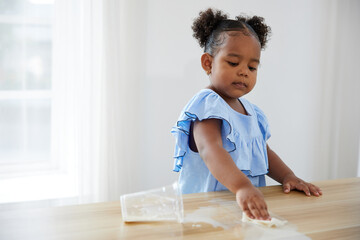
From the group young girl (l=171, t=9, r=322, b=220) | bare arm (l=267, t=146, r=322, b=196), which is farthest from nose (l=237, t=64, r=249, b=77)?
bare arm (l=267, t=146, r=322, b=196)

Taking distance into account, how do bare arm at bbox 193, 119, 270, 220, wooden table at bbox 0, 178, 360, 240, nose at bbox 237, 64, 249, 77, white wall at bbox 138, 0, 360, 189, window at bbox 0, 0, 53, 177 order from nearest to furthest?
wooden table at bbox 0, 178, 360, 240 → bare arm at bbox 193, 119, 270, 220 → nose at bbox 237, 64, 249, 77 → window at bbox 0, 0, 53, 177 → white wall at bbox 138, 0, 360, 189

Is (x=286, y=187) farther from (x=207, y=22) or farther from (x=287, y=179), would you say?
(x=207, y=22)

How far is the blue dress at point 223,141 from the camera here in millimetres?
946

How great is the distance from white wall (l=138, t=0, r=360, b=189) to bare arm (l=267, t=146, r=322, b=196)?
968 millimetres

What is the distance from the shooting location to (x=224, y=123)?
3.11 feet

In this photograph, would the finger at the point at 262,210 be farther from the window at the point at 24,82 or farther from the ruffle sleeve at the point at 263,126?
the window at the point at 24,82

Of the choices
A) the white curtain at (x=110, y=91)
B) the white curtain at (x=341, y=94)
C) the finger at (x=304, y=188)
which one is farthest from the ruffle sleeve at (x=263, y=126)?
the white curtain at (x=341, y=94)

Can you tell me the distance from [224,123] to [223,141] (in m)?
0.05

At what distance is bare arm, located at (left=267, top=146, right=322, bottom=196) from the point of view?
88cm

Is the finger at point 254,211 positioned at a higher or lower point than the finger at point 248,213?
higher

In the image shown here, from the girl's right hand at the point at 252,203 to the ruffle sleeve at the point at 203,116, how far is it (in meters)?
0.21

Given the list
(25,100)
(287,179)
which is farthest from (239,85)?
(25,100)

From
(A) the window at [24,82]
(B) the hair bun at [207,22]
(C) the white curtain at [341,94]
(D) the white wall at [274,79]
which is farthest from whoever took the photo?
(C) the white curtain at [341,94]

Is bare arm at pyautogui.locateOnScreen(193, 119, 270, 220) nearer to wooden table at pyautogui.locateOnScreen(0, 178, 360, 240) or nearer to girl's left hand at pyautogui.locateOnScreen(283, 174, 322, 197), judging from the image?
wooden table at pyautogui.locateOnScreen(0, 178, 360, 240)
